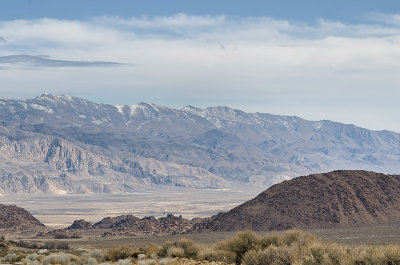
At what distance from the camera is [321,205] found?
92125 mm

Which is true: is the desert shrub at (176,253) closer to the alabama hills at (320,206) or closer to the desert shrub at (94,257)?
the desert shrub at (94,257)

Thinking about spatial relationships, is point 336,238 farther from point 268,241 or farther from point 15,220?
point 15,220

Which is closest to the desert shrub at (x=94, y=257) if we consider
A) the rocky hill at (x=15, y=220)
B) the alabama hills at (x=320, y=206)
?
the alabama hills at (x=320, y=206)

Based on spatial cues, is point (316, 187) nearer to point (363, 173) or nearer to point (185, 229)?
point (363, 173)

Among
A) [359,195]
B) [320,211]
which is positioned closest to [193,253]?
[320,211]

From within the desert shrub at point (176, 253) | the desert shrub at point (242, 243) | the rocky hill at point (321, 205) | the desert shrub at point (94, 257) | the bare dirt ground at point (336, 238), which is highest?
the rocky hill at point (321, 205)

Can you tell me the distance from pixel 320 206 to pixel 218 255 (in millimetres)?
68150

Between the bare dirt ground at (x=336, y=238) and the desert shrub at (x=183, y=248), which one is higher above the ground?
the desert shrub at (x=183, y=248)

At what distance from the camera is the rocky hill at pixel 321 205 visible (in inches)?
3425

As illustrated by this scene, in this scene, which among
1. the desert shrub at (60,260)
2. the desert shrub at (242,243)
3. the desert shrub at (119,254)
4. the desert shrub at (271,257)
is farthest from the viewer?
the desert shrub at (119,254)

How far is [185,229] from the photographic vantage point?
103938mm

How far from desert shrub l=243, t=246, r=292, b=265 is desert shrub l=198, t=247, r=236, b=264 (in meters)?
3.08

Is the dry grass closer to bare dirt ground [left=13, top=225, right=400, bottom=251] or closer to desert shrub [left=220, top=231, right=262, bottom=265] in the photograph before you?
desert shrub [left=220, top=231, right=262, bottom=265]

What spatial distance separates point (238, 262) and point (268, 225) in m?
61.0
